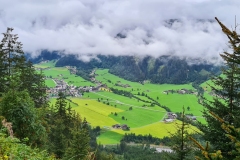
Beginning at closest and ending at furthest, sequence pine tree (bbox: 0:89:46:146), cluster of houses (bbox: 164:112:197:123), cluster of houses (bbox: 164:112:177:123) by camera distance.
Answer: pine tree (bbox: 0:89:46:146) → cluster of houses (bbox: 164:112:197:123) → cluster of houses (bbox: 164:112:177:123)

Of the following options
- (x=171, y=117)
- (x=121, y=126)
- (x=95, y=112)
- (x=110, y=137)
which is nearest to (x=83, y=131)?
(x=110, y=137)

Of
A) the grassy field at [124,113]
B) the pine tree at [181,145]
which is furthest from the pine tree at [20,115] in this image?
the grassy field at [124,113]

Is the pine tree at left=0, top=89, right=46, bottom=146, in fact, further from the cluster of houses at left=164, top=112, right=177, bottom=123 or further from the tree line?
the cluster of houses at left=164, top=112, right=177, bottom=123

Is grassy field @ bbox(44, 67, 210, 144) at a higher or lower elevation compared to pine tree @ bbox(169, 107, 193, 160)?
lower

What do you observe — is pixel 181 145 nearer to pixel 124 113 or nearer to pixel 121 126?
pixel 121 126

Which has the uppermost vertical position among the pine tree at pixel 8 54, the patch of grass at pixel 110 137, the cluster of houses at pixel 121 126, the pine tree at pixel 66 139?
the pine tree at pixel 8 54

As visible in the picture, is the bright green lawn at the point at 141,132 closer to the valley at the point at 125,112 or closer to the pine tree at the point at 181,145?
the valley at the point at 125,112

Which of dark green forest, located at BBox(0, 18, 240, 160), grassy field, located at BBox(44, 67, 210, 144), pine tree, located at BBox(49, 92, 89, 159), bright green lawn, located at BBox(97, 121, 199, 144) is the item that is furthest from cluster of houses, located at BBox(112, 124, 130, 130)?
dark green forest, located at BBox(0, 18, 240, 160)

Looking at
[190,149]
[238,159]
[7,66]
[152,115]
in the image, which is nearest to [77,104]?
[152,115]

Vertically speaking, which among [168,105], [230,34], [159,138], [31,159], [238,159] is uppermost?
[230,34]

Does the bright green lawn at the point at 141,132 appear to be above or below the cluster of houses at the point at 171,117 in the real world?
below

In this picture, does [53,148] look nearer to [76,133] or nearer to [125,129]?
[76,133]
